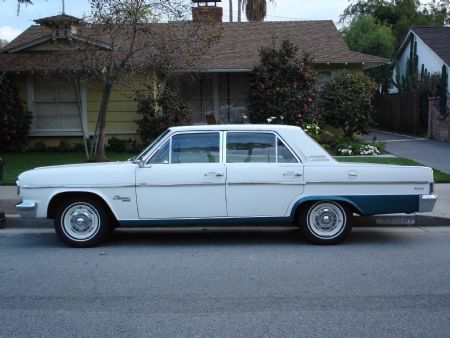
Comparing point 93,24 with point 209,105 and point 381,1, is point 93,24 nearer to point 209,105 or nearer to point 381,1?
point 209,105

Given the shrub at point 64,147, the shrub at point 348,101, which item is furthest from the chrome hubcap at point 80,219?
the shrub at point 348,101

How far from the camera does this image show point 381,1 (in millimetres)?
51031

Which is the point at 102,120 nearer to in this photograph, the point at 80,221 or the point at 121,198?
the point at 80,221

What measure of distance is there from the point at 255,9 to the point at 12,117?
23.7 meters

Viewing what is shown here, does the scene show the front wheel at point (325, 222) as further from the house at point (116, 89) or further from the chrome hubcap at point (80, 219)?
the house at point (116, 89)

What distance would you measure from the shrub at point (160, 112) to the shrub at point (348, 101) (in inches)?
171

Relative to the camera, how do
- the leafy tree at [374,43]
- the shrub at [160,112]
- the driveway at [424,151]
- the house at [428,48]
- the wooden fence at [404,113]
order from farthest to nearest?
the leafy tree at [374,43] → the house at [428,48] → the wooden fence at [404,113] → the shrub at [160,112] → the driveway at [424,151]

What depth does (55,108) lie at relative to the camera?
723 inches

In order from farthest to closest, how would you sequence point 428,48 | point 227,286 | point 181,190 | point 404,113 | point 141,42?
point 428,48 < point 404,113 < point 141,42 < point 181,190 < point 227,286

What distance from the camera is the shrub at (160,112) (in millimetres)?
16969

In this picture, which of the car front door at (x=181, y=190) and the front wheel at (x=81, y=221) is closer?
the car front door at (x=181, y=190)

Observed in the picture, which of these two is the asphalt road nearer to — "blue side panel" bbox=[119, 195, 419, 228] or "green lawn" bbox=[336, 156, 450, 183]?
"blue side panel" bbox=[119, 195, 419, 228]

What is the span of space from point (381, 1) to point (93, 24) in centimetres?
4240

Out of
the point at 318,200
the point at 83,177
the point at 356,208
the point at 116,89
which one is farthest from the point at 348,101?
the point at 83,177
